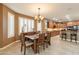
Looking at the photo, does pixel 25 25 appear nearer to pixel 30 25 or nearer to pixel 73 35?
pixel 30 25

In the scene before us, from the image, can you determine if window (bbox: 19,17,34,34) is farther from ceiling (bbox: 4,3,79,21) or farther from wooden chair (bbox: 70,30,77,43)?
wooden chair (bbox: 70,30,77,43)

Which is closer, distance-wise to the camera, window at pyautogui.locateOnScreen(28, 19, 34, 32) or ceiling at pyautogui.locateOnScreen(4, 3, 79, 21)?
ceiling at pyautogui.locateOnScreen(4, 3, 79, 21)

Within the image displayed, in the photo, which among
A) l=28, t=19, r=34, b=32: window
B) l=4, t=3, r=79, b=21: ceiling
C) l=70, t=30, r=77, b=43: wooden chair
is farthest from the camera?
l=28, t=19, r=34, b=32: window

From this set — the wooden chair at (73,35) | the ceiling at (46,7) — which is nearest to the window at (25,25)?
the ceiling at (46,7)

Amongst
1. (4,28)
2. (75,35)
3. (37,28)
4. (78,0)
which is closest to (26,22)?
(37,28)

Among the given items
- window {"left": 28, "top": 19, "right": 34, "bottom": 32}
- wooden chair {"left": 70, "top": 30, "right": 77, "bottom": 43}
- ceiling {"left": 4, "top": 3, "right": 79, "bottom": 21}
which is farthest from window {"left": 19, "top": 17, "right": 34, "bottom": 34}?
wooden chair {"left": 70, "top": 30, "right": 77, "bottom": 43}

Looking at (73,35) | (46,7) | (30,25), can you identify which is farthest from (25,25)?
(73,35)

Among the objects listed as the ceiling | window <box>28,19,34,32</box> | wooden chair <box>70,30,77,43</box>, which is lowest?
wooden chair <box>70,30,77,43</box>

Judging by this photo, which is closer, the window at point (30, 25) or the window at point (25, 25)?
the window at point (25, 25)

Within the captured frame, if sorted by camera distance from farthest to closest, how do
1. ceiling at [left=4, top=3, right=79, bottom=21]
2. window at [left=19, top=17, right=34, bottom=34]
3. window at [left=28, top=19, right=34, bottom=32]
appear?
window at [left=28, top=19, right=34, bottom=32] → window at [left=19, top=17, right=34, bottom=34] → ceiling at [left=4, top=3, right=79, bottom=21]

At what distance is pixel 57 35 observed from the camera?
10320 millimetres

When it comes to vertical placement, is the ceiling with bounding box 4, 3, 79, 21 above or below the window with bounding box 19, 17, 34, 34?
above

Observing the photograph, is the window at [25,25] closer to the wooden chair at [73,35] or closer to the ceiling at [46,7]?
the ceiling at [46,7]

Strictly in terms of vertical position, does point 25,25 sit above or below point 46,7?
below
